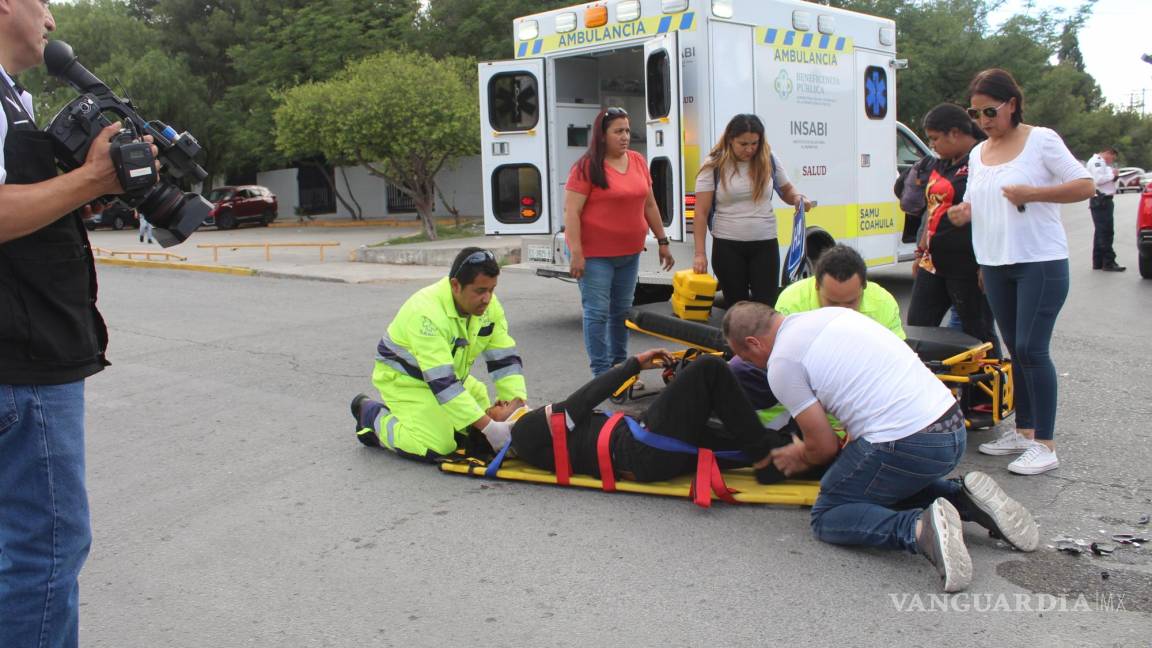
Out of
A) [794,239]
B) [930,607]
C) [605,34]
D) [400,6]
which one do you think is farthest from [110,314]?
[400,6]

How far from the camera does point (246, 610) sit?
11.8 feet

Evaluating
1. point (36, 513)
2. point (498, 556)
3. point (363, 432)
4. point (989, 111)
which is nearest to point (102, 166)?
point (36, 513)

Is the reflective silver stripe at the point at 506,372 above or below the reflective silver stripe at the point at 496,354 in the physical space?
below

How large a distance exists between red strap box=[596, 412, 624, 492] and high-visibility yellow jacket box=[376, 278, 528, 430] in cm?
72

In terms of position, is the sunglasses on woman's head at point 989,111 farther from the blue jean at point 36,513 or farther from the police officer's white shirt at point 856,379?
the blue jean at point 36,513

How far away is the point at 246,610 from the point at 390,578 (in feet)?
1.74

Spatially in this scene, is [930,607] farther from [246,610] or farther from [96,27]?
[96,27]

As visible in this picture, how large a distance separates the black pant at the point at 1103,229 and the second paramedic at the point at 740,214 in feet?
27.7

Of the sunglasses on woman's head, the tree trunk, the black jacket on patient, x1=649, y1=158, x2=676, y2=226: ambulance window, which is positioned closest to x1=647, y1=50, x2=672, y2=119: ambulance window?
x1=649, y1=158, x2=676, y2=226: ambulance window

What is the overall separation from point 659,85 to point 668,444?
4634 millimetres

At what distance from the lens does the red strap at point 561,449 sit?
4.65 m

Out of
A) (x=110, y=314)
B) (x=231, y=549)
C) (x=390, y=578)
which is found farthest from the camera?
(x=110, y=314)

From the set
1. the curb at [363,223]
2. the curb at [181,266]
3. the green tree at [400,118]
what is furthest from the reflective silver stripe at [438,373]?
the curb at [363,223]

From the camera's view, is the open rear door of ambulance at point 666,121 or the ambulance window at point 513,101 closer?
the open rear door of ambulance at point 666,121
